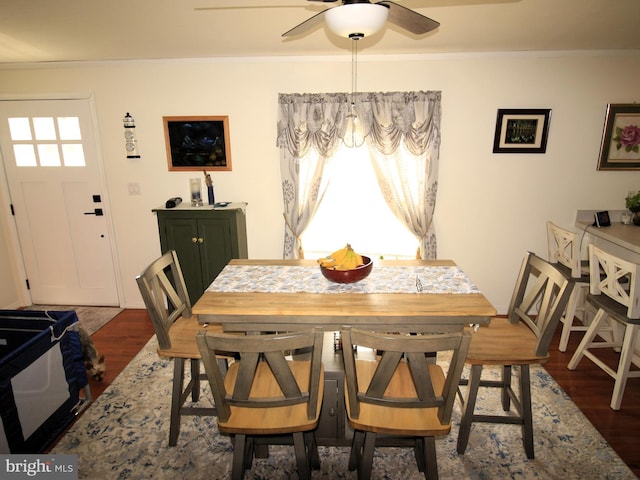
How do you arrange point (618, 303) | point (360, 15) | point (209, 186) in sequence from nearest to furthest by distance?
1. point (360, 15)
2. point (618, 303)
3. point (209, 186)

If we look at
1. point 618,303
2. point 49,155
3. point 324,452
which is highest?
point 49,155

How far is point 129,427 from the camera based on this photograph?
2.37m

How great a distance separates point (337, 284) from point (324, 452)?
976 mm

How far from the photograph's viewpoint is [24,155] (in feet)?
12.3

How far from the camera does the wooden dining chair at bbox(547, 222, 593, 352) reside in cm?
299

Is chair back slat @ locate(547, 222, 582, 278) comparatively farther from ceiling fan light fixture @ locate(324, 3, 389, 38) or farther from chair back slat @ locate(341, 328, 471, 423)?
ceiling fan light fixture @ locate(324, 3, 389, 38)

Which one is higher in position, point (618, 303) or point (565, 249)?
point (565, 249)

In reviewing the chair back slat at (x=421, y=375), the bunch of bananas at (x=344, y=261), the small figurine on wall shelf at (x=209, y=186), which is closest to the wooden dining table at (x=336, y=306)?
the bunch of bananas at (x=344, y=261)

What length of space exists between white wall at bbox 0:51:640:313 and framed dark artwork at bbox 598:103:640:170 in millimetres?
73

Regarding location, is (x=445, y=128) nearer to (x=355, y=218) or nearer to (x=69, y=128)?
(x=355, y=218)

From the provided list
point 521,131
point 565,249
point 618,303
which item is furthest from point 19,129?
point 618,303

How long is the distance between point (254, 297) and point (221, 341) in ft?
2.04

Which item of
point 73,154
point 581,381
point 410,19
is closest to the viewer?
point 410,19

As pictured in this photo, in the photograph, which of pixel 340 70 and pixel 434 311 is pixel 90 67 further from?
pixel 434 311
